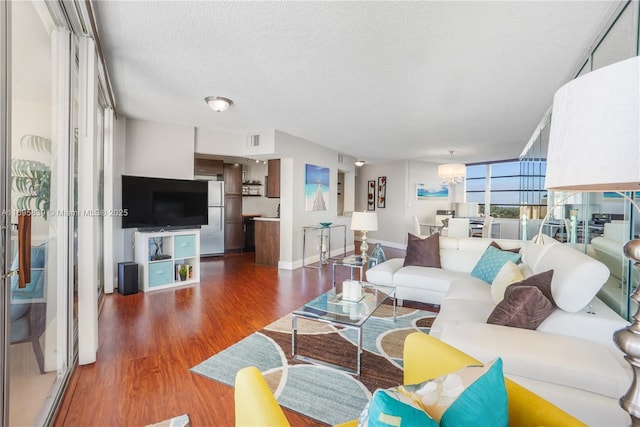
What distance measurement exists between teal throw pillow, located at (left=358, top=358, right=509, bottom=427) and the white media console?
4.23 m

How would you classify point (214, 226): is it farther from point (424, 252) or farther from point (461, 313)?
point (461, 313)

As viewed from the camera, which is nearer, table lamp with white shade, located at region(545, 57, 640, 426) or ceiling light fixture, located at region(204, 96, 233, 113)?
table lamp with white shade, located at region(545, 57, 640, 426)

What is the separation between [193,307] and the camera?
3.61 m

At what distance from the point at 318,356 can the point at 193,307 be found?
182 cm

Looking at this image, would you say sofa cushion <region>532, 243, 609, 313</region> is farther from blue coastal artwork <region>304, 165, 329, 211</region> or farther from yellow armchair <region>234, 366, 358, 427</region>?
blue coastal artwork <region>304, 165, 329, 211</region>

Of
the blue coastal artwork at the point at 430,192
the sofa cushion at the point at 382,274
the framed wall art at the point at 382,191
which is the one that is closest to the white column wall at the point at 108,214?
the sofa cushion at the point at 382,274

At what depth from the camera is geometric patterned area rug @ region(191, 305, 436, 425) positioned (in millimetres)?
1932

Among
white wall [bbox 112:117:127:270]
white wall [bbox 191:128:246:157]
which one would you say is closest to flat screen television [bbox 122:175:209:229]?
white wall [bbox 112:117:127:270]

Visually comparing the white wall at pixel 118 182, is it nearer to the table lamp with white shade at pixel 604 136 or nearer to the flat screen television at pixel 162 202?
the flat screen television at pixel 162 202

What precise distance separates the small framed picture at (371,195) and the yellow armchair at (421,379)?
876 centimetres

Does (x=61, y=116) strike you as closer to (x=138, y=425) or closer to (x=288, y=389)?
(x=138, y=425)

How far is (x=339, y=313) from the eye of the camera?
8.14ft

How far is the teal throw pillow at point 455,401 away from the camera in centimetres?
68

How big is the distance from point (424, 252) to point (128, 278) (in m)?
3.75
